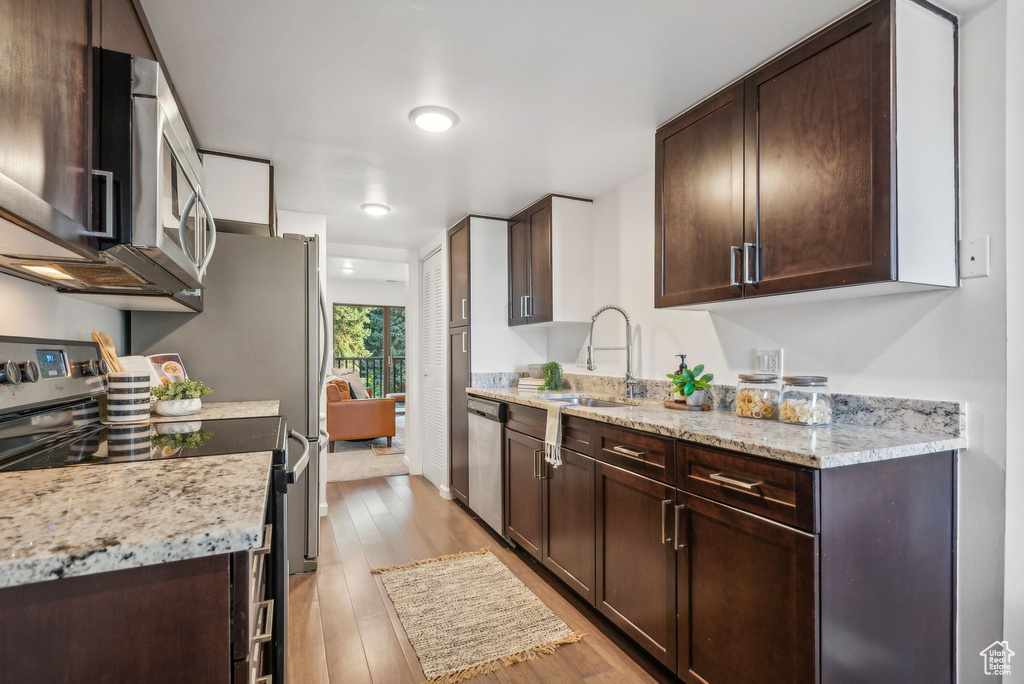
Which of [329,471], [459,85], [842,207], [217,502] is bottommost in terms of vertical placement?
[329,471]

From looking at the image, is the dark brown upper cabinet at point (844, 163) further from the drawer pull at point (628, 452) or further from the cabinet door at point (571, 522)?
the cabinet door at point (571, 522)

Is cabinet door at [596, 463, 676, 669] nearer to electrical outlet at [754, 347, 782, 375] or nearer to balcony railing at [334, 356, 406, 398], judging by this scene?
electrical outlet at [754, 347, 782, 375]

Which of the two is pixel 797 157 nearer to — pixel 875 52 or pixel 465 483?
pixel 875 52

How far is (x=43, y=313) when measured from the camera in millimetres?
1584

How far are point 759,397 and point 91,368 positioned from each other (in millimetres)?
2391

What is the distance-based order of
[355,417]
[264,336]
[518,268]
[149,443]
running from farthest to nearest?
[355,417] → [518,268] → [264,336] → [149,443]

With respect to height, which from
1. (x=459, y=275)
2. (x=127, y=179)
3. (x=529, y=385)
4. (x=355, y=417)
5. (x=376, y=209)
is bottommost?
(x=355, y=417)

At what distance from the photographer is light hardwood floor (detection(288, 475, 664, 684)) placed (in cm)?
189

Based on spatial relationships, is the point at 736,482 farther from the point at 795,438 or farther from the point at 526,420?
the point at 526,420

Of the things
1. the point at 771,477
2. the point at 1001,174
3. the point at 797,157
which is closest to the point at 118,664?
the point at 771,477

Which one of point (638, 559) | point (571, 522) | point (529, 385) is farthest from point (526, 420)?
point (638, 559)

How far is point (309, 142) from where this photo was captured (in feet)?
8.25

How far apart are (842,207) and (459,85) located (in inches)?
55.5

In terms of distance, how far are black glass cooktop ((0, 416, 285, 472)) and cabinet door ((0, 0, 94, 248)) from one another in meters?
0.49
